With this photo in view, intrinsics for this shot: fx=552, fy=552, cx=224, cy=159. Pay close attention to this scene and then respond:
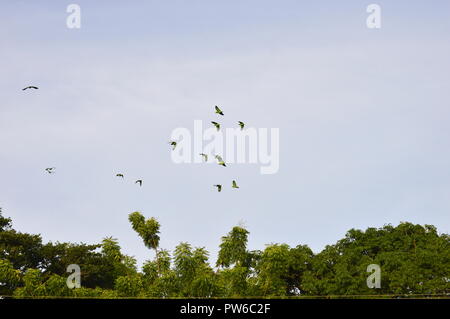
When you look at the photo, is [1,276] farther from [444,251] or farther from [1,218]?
[444,251]

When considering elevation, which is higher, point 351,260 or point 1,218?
point 1,218

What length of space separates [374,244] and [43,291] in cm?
3446

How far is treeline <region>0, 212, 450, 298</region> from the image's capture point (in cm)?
4484

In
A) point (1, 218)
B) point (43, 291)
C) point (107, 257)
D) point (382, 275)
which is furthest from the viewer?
point (1, 218)

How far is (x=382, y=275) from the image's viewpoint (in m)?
53.2

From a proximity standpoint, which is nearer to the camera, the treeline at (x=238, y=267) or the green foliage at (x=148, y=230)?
the treeline at (x=238, y=267)

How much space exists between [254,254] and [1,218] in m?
31.6

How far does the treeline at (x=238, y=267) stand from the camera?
147ft

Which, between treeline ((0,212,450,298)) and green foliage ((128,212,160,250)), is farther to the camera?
green foliage ((128,212,160,250))

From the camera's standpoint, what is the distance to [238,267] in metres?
44.7

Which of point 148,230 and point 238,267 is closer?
point 238,267

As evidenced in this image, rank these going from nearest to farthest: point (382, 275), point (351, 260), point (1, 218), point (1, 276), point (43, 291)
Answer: point (43, 291)
point (1, 276)
point (382, 275)
point (351, 260)
point (1, 218)
